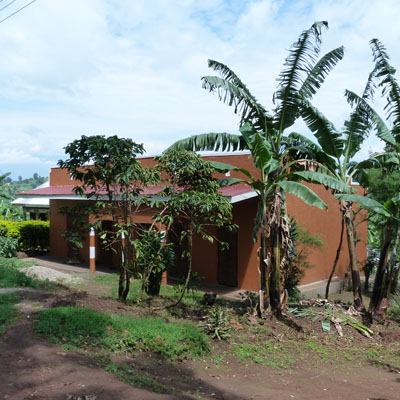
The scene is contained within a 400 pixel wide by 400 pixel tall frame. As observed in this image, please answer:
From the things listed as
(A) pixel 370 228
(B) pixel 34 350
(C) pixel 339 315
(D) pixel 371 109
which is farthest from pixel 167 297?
(A) pixel 370 228

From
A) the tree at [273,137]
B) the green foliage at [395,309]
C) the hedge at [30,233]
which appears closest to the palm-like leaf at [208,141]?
the tree at [273,137]

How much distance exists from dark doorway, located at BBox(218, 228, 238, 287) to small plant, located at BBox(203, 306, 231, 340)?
4.76 meters

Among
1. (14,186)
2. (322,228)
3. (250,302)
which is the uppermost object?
(14,186)

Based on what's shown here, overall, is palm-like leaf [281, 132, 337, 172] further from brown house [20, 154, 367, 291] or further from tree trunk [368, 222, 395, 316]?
tree trunk [368, 222, 395, 316]

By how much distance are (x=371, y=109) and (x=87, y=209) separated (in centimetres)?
679

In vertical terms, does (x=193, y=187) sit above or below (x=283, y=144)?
Result: below

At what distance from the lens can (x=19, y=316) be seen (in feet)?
23.1

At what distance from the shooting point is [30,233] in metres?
19.4

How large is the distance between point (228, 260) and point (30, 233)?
411 inches

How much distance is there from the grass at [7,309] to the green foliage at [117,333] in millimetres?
455

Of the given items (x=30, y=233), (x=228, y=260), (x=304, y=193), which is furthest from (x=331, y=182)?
(x=30, y=233)

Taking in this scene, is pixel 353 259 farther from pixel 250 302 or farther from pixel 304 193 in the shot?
pixel 304 193

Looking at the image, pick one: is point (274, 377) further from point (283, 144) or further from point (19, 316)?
point (283, 144)

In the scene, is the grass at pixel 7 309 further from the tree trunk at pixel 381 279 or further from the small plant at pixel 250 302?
the tree trunk at pixel 381 279
